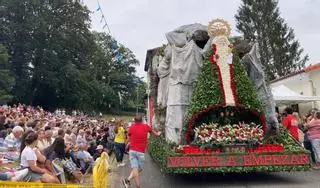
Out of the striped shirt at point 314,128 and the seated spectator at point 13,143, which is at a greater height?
the striped shirt at point 314,128

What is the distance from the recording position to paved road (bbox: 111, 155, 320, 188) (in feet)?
34.3

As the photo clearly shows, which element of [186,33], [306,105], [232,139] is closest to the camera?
[232,139]

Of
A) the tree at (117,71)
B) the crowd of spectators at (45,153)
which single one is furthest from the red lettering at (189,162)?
the tree at (117,71)

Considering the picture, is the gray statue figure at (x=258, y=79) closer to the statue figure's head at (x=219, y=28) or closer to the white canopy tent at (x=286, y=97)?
the statue figure's head at (x=219, y=28)

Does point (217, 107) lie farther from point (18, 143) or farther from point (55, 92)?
point (55, 92)

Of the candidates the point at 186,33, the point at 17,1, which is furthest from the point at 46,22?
the point at 186,33

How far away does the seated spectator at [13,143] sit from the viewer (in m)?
11.3

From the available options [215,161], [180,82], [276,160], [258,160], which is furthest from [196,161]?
[180,82]

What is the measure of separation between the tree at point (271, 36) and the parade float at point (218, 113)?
2787cm

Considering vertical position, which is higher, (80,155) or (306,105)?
(306,105)

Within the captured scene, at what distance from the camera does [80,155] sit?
1303 centimetres

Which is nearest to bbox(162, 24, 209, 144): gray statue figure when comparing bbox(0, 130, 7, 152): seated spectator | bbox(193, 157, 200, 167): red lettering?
bbox(193, 157, 200, 167): red lettering

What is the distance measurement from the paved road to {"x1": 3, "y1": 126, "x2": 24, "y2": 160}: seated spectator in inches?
111

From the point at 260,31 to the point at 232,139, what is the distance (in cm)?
3257
